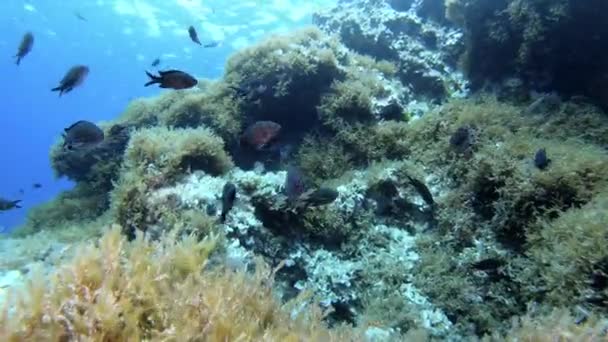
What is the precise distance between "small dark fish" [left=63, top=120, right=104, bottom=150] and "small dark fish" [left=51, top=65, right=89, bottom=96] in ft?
1.76

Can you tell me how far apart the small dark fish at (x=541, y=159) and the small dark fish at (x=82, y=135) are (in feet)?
18.5

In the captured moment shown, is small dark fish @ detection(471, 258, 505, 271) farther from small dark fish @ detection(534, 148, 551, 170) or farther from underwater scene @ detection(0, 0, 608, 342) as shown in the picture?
small dark fish @ detection(534, 148, 551, 170)

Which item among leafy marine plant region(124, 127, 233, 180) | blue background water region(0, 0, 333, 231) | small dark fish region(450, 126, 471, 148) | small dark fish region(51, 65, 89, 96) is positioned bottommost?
small dark fish region(450, 126, 471, 148)

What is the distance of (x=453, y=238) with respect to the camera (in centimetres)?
574

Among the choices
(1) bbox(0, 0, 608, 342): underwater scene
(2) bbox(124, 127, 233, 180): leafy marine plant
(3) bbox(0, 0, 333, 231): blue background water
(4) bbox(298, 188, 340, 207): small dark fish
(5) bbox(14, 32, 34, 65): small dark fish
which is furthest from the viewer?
(3) bbox(0, 0, 333, 231): blue background water

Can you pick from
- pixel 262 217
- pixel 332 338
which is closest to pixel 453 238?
pixel 262 217

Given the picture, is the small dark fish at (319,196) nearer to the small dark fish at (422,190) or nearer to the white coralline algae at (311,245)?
the white coralline algae at (311,245)

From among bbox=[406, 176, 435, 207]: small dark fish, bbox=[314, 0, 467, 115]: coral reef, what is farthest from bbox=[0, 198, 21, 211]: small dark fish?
bbox=[314, 0, 467, 115]: coral reef

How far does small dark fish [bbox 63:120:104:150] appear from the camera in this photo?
18.3 ft

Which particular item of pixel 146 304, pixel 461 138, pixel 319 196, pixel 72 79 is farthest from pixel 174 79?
pixel 461 138

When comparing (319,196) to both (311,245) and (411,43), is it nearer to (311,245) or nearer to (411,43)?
(311,245)

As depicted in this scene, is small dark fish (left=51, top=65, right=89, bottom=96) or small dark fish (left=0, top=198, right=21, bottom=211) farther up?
small dark fish (left=51, top=65, right=89, bottom=96)

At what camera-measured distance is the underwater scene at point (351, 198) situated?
2980mm

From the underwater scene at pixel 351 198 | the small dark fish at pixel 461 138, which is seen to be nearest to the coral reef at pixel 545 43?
the underwater scene at pixel 351 198
